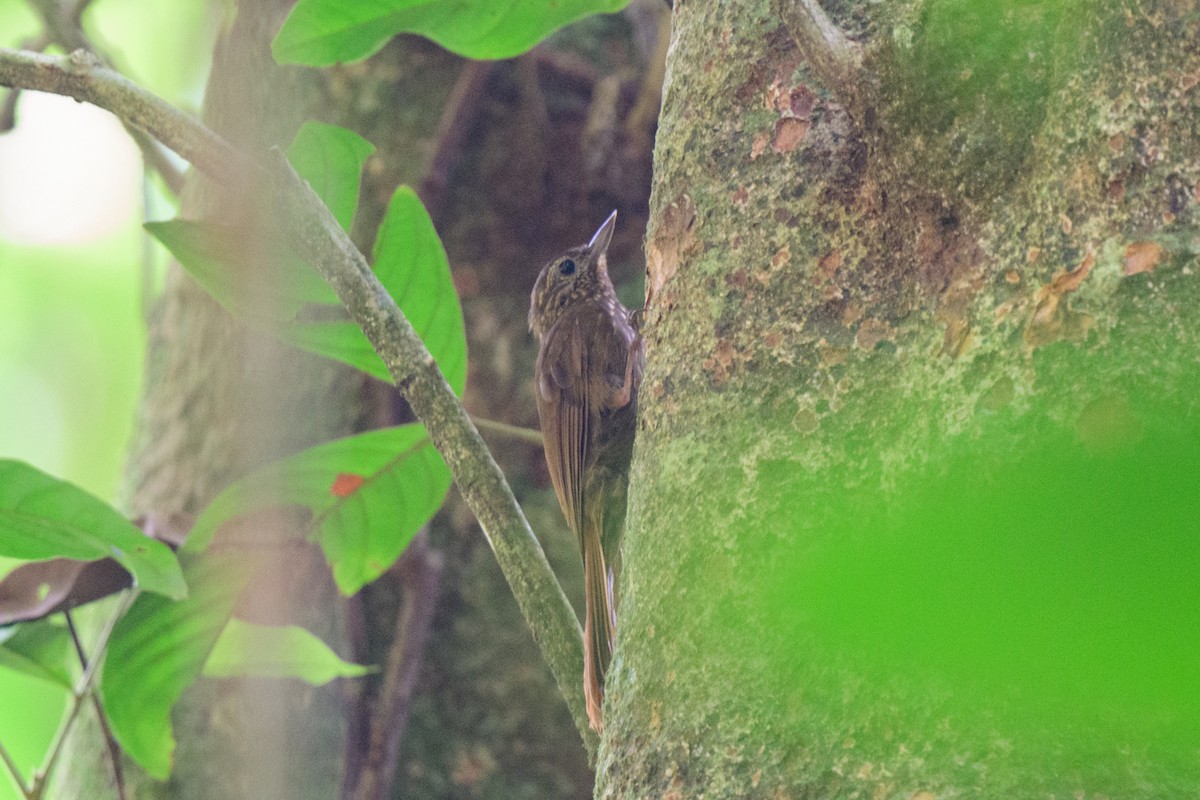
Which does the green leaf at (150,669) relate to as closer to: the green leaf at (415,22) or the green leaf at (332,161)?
the green leaf at (332,161)

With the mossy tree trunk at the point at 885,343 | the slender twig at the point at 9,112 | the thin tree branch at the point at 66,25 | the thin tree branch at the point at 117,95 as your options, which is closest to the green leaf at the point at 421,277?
the thin tree branch at the point at 117,95

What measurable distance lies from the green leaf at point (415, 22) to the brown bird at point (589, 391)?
2.43ft

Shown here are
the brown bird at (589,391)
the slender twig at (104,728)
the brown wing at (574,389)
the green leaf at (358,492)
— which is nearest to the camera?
the slender twig at (104,728)

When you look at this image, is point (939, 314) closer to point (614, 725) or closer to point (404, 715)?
point (614, 725)

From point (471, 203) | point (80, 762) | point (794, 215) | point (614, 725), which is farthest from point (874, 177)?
point (80, 762)

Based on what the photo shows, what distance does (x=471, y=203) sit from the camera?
3086 mm

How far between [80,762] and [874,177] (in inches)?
95.5

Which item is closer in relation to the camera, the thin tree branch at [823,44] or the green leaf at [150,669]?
the thin tree branch at [823,44]

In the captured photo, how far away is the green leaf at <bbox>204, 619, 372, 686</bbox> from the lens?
218 centimetres

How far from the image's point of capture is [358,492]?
208cm

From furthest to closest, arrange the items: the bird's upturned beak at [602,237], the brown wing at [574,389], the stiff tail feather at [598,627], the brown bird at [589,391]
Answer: the bird's upturned beak at [602,237] < the brown wing at [574,389] < the brown bird at [589,391] < the stiff tail feather at [598,627]

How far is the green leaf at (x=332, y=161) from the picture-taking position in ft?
5.76

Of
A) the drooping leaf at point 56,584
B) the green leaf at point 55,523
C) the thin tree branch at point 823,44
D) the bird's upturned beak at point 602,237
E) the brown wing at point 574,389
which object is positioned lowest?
the drooping leaf at point 56,584

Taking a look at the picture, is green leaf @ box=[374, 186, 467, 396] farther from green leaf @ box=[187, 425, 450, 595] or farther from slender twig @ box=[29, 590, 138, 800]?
slender twig @ box=[29, 590, 138, 800]
